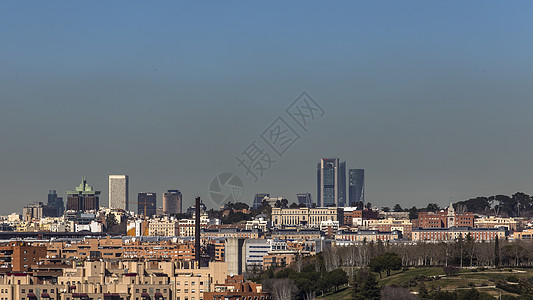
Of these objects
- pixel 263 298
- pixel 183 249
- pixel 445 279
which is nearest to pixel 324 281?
pixel 445 279

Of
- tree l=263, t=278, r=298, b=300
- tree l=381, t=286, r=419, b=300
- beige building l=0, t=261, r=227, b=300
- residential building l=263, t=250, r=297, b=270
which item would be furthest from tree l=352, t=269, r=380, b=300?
residential building l=263, t=250, r=297, b=270

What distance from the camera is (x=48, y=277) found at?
97625 mm

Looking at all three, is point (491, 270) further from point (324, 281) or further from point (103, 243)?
point (103, 243)

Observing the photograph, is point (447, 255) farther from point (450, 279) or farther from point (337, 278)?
point (337, 278)

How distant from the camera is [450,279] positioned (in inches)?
4028

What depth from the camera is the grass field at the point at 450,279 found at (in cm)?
9794

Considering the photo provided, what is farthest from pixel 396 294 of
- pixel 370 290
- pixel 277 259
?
pixel 277 259

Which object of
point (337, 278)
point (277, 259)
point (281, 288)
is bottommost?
point (281, 288)

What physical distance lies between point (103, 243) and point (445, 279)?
87.4 metres

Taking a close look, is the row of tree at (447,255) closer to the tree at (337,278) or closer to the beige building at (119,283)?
the tree at (337,278)

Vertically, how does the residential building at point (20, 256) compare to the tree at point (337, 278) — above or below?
above

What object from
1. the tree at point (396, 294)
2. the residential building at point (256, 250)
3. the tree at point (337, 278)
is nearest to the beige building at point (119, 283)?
the tree at point (396, 294)

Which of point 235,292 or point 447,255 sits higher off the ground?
point 447,255

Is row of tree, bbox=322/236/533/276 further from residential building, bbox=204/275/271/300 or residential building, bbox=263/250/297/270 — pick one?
residential building, bbox=204/275/271/300
